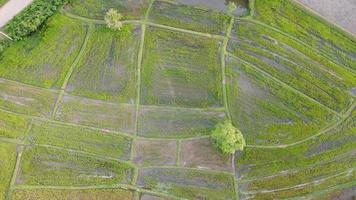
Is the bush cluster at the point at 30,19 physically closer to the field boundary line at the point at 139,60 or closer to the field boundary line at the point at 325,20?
the field boundary line at the point at 139,60

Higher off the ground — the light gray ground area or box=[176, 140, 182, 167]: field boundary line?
the light gray ground area

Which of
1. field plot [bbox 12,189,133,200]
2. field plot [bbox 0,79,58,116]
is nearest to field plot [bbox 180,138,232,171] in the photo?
field plot [bbox 12,189,133,200]

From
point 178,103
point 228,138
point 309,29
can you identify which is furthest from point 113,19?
point 309,29

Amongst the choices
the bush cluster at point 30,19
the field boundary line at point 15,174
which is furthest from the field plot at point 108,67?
the field boundary line at point 15,174

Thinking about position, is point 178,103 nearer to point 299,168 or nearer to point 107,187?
point 107,187

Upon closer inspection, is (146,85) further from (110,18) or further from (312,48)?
(312,48)

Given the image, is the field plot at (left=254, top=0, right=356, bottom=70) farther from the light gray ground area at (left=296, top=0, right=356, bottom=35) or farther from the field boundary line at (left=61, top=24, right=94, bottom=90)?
the field boundary line at (left=61, top=24, right=94, bottom=90)
